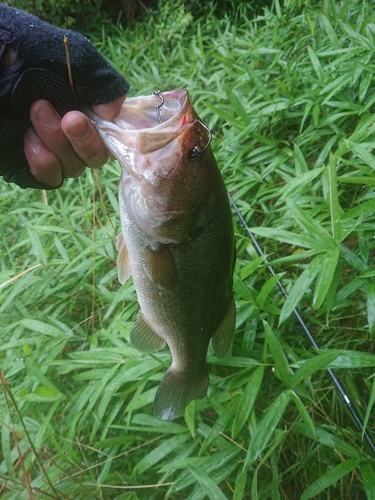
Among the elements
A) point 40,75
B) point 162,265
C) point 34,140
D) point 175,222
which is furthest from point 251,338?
point 40,75

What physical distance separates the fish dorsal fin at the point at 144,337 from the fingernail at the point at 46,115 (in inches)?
36.9

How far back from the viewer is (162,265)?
1645 millimetres

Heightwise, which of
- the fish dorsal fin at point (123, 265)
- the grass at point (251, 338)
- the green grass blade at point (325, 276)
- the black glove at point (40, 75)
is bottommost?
the grass at point (251, 338)

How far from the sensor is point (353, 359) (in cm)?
183

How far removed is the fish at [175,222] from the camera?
1.46 metres

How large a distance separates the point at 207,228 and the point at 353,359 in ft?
2.84

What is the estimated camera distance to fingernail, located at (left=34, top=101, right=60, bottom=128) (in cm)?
149

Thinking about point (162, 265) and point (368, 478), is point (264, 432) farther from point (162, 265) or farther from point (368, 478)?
point (162, 265)

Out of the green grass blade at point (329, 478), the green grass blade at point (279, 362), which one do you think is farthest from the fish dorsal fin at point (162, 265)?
the green grass blade at point (329, 478)

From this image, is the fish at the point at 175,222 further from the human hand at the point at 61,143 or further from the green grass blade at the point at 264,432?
the green grass blade at the point at 264,432

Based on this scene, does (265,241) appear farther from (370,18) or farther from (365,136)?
(370,18)

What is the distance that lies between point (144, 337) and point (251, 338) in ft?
1.96

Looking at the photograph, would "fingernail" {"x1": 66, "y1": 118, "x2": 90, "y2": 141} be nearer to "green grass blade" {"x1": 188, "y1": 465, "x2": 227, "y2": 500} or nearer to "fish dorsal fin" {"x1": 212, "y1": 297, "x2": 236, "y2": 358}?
"fish dorsal fin" {"x1": 212, "y1": 297, "x2": 236, "y2": 358}

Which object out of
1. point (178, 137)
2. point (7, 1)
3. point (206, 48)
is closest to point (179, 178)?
point (178, 137)
